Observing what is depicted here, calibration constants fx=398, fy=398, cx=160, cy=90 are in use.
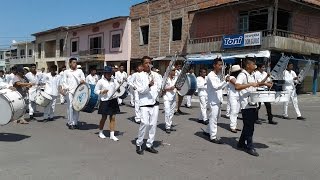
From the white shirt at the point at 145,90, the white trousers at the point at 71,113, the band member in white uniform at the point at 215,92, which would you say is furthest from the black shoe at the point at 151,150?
the white trousers at the point at 71,113

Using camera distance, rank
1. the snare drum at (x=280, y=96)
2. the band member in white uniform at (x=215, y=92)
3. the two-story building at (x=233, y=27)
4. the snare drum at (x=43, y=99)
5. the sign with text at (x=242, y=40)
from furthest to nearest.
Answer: the two-story building at (x=233, y=27) → the sign with text at (x=242, y=40) → the snare drum at (x=43, y=99) → the band member in white uniform at (x=215, y=92) → the snare drum at (x=280, y=96)

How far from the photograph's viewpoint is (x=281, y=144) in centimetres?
864

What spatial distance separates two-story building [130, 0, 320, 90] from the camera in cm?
2356

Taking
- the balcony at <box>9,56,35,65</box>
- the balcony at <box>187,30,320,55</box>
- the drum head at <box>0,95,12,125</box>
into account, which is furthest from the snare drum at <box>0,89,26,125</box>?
the balcony at <box>9,56,35,65</box>

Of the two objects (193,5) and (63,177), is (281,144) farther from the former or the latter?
(193,5)

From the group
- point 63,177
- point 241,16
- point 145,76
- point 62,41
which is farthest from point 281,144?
point 62,41

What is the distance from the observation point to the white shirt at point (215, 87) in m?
8.32

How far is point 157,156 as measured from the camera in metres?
7.27

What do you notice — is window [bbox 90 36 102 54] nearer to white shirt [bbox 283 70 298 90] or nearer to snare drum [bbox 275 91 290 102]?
white shirt [bbox 283 70 298 90]

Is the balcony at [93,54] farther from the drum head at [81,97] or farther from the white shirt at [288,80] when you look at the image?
the drum head at [81,97]

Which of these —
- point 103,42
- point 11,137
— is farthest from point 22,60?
point 11,137

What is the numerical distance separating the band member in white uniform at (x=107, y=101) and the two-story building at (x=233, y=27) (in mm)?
15348

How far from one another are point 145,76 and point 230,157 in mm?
2162

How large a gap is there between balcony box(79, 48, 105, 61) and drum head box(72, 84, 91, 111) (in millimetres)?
30488
